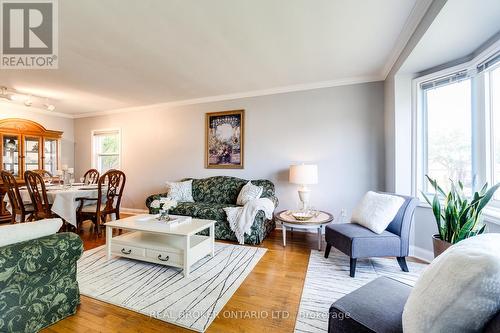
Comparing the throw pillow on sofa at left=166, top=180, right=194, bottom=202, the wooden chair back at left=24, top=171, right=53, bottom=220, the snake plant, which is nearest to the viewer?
the snake plant

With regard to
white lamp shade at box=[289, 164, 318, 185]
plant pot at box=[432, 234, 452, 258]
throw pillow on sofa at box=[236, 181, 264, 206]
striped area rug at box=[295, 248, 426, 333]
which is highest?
white lamp shade at box=[289, 164, 318, 185]

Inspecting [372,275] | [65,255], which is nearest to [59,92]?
[65,255]

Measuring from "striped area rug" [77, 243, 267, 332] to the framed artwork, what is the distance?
2.01 m

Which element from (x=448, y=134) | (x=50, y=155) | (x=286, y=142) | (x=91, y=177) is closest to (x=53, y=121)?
(x=50, y=155)

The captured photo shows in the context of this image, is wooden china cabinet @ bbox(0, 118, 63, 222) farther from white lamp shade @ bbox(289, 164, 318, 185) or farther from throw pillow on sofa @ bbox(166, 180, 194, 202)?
white lamp shade @ bbox(289, 164, 318, 185)

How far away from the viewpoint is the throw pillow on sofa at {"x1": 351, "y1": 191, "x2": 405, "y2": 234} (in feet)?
7.74

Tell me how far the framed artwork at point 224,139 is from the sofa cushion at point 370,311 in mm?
3260

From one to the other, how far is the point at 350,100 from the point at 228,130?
2.21 meters

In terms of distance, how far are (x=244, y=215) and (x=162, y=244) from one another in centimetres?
115

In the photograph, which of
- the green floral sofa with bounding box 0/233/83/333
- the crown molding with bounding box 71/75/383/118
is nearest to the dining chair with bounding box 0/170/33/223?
the green floral sofa with bounding box 0/233/83/333

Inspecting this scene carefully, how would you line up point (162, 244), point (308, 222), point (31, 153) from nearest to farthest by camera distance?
point (162, 244) < point (308, 222) < point (31, 153)

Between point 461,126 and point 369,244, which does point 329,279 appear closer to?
point 369,244

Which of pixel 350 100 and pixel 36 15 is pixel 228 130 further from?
pixel 36 15

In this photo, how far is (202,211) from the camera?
3.49m
